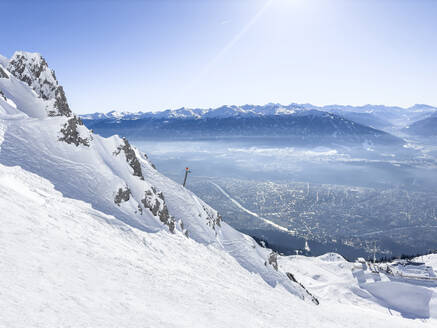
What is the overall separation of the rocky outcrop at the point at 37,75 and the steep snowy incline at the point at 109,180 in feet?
16.6

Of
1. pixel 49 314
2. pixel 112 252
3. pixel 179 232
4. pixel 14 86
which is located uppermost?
pixel 14 86

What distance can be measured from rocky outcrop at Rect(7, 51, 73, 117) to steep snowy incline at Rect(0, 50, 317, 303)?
199 inches

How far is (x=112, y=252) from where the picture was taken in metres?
19.7

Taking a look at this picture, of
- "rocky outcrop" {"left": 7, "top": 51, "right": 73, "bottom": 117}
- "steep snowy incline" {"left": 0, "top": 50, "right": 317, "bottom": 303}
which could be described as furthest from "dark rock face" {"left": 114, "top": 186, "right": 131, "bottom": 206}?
"rocky outcrop" {"left": 7, "top": 51, "right": 73, "bottom": 117}

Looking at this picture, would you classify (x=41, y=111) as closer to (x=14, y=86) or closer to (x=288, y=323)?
(x=14, y=86)

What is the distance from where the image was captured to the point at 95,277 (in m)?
15.0

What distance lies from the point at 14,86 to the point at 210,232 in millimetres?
46517

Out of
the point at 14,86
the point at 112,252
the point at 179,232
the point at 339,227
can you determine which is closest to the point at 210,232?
the point at 179,232

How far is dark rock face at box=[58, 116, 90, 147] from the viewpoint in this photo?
36094 millimetres

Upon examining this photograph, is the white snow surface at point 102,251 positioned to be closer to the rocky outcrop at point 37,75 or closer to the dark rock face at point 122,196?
the dark rock face at point 122,196

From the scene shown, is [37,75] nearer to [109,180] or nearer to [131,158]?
[131,158]

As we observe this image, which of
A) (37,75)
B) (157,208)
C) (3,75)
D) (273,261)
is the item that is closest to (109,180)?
(157,208)

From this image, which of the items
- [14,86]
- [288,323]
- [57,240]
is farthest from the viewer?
[14,86]

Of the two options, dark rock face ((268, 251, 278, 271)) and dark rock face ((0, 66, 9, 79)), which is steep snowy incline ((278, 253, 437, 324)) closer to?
dark rock face ((268, 251, 278, 271))
